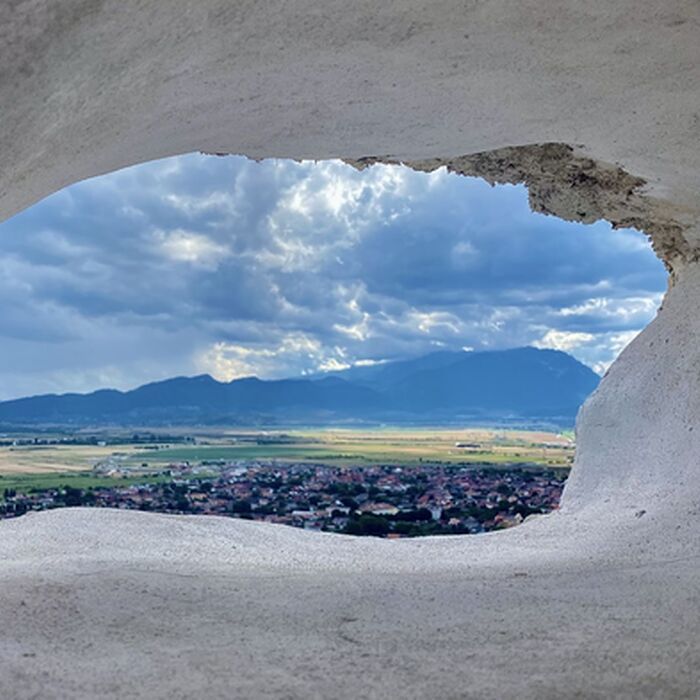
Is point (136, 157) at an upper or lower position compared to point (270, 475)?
upper

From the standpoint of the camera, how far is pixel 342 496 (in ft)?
41.8

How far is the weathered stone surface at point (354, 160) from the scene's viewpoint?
3.27 metres

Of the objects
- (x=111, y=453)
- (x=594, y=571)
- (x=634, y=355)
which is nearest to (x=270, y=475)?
(x=111, y=453)

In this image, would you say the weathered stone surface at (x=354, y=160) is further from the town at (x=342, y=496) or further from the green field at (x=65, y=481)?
the green field at (x=65, y=481)

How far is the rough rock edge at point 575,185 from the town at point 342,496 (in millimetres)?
3279

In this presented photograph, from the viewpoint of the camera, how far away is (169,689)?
3.17 m

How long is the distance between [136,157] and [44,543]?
3.24 meters

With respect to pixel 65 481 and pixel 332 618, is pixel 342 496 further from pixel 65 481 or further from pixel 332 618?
pixel 332 618

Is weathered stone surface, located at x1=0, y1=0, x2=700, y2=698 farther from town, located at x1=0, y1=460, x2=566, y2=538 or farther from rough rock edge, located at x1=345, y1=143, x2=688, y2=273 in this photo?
town, located at x1=0, y1=460, x2=566, y2=538

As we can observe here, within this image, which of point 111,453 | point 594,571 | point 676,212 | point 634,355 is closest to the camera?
point 594,571

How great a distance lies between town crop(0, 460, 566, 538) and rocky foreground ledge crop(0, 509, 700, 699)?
2.71 metres

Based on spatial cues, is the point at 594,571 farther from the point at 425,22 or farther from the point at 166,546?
the point at 425,22

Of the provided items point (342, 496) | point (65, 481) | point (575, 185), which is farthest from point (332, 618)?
Result: point (65, 481)

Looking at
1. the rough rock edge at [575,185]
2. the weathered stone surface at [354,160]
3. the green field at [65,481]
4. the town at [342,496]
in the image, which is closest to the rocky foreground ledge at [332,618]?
the weathered stone surface at [354,160]
